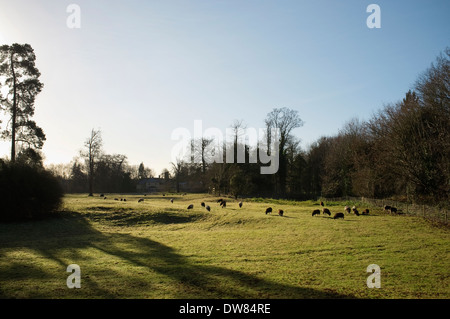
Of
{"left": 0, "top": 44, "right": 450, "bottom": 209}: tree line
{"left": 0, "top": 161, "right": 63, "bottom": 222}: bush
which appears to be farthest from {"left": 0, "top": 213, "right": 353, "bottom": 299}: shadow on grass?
{"left": 0, "top": 44, "right": 450, "bottom": 209}: tree line

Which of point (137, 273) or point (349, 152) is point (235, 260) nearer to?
point (137, 273)

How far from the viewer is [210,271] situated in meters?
10.3

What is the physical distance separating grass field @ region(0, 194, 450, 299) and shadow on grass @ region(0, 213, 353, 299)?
0.11ft

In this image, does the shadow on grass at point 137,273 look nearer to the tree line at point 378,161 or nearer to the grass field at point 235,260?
the grass field at point 235,260

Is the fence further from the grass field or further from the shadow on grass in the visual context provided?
the shadow on grass

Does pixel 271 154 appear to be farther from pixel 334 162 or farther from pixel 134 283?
pixel 134 283

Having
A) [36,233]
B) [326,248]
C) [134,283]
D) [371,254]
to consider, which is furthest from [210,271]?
[36,233]

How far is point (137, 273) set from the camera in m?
10.3

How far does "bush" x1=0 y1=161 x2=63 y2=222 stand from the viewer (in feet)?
78.7

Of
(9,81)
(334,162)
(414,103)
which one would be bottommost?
(334,162)

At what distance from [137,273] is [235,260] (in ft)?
13.1

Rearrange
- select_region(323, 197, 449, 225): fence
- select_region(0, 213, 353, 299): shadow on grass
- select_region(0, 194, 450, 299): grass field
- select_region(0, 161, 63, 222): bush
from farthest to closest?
1. select_region(0, 161, 63, 222): bush
2. select_region(323, 197, 449, 225): fence
3. select_region(0, 194, 450, 299): grass field
4. select_region(0, 213, 353, 299): shadow on grass

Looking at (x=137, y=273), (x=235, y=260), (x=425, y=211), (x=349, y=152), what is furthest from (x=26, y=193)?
(x=349, y=152)
